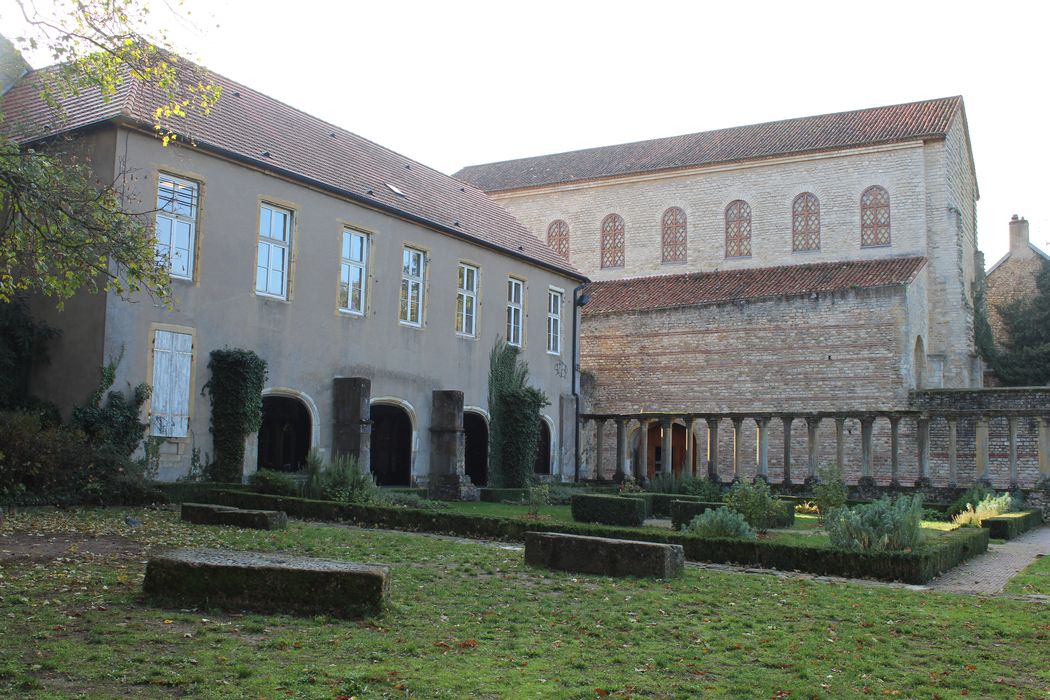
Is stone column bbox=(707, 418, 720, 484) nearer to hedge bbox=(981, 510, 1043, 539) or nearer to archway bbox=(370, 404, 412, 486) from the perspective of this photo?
archway bbox=(370, 404, 412, 486)

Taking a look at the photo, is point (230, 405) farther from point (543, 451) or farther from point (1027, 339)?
point (1027, 339)

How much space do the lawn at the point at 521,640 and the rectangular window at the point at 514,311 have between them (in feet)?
57.0

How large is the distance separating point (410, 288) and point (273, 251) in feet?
14.5

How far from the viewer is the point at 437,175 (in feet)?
94.3

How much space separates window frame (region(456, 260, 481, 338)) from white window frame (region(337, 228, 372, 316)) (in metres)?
3.46

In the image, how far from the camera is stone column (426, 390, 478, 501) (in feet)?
74.3

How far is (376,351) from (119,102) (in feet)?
26.3

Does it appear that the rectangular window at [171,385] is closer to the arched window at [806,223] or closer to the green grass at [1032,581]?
the green grass at [1032,581]

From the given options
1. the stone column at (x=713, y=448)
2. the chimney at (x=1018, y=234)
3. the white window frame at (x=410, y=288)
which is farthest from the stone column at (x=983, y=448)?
the chimney at (x=1018, y=234)

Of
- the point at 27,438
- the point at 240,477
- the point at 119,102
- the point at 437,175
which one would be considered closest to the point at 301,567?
the point at 27,438

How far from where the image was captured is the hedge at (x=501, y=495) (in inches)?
894

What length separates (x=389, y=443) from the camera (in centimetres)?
2702

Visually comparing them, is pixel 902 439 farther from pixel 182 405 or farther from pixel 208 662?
pixel 208 662

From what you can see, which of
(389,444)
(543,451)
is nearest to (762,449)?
(543,451)
